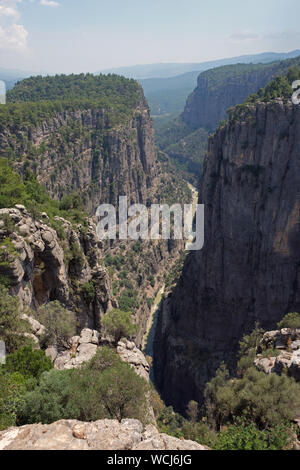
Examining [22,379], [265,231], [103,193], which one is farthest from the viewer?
[103,193]

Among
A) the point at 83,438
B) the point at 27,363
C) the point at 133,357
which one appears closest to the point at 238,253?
the point at 133,357

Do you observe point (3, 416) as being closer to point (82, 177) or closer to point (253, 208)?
point (253, 208)

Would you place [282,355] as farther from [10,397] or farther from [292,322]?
[10,397]


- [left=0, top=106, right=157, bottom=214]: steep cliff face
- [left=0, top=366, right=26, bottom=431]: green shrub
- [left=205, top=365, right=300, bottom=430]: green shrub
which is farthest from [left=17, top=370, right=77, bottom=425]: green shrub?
[left=0, top=106, right=157, bottom=214]: steep cliff face

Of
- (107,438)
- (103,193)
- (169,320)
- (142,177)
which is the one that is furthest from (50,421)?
(142,177)

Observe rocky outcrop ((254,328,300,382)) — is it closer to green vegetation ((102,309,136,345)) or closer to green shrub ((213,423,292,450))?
green shrub ((213,423,292,450))

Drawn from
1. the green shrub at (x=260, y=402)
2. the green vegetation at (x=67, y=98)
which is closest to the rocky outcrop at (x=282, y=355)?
the green shrub at (x=260, y=402)
